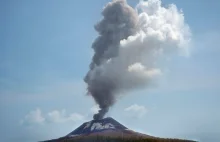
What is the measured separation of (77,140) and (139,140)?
1267 inches

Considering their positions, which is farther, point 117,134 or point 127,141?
point 117,134

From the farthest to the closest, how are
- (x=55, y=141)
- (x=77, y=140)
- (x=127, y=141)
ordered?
(x=55, y=141), (x=77, y=140), (x=127, y=141)

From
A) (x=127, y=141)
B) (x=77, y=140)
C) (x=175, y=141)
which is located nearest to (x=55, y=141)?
(x=77, y=140)

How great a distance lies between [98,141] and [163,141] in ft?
111

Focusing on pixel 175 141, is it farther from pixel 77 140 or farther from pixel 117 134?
pixel 77 140

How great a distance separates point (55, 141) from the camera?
198 meters

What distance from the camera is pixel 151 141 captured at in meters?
177

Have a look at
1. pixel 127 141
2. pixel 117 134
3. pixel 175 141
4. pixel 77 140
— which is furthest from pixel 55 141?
pixel 175 141

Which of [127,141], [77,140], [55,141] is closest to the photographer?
[127,141]

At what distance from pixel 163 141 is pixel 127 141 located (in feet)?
80.4

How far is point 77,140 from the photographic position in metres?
182

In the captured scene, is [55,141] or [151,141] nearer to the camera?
[151,141]

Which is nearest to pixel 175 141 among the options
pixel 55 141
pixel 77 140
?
pixel 77 140

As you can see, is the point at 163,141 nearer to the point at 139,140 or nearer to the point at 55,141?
the point at 139,140
